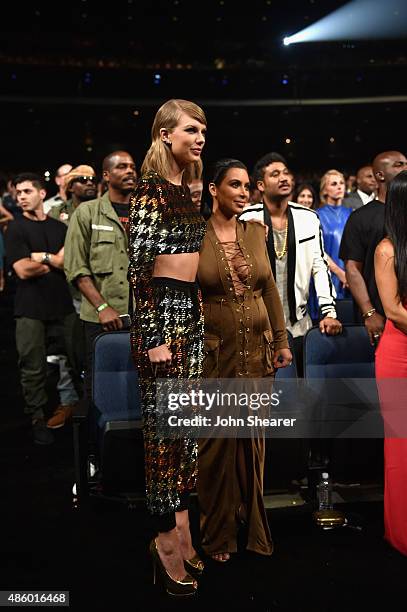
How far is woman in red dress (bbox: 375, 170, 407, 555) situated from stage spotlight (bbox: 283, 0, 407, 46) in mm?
10251

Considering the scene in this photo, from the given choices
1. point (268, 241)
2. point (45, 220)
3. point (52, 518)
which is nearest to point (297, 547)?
point (52, 518)

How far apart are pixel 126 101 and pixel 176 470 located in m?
15.6

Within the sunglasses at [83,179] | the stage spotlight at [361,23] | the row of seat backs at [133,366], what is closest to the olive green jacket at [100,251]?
the row of seat backs at [133,366]

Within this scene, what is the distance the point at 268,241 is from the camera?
382cm

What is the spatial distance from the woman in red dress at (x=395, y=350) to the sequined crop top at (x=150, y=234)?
87 cm

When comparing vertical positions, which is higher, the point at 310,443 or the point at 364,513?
the point at 310,443

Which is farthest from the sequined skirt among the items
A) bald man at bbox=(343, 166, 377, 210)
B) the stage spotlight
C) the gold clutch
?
the stage spotlight

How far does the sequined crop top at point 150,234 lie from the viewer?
248cm

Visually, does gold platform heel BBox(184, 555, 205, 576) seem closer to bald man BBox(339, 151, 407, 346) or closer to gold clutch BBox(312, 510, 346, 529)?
gold clutch BBox(312, 510, 346, 529)

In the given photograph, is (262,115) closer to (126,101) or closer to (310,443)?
(126,101)

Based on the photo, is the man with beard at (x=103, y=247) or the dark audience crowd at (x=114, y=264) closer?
the dark audience crowd at (x=114, y=264)

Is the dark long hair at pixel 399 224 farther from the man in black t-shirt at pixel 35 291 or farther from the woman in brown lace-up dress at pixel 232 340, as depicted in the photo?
the man in black t-shirt at pixel 35 291

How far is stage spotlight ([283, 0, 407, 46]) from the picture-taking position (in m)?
12.7

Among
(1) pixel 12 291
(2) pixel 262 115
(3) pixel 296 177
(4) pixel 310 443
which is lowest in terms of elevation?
(4) pixel 310 443
